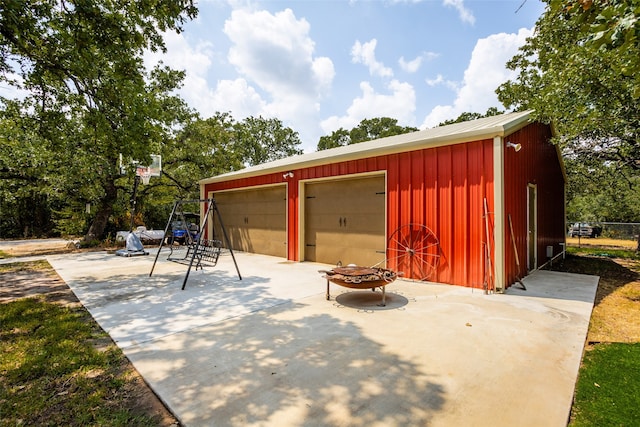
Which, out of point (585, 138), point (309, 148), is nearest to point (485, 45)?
point (585, 138)

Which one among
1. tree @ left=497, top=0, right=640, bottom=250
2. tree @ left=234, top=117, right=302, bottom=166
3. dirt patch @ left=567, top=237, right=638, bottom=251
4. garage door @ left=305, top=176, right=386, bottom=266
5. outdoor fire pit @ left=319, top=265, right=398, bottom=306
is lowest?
dirt patch @ left=567, top=237, right=638, bottom=251

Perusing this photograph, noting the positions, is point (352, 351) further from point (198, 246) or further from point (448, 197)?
point (448, 197)

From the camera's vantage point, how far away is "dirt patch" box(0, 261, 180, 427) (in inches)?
76.5

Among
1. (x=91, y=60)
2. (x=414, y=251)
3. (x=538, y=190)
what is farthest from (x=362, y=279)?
(x=538, y=190)

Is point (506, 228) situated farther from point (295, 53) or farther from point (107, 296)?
point (295, 53)

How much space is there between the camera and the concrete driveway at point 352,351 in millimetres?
1927

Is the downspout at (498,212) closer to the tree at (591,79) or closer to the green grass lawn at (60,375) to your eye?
the tree at (591,79)

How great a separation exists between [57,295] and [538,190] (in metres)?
9.79

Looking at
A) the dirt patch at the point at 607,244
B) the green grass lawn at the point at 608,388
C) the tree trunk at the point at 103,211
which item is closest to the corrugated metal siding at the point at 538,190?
the green grass lawn at the point at 608,388

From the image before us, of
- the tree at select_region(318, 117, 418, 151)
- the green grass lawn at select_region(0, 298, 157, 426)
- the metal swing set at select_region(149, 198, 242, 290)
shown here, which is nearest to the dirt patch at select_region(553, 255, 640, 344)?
the green grass lawn at select_region(0, 298, 157, 426)

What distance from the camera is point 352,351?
9.04 ft

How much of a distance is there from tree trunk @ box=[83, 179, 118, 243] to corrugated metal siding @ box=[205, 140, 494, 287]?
35.7 feet

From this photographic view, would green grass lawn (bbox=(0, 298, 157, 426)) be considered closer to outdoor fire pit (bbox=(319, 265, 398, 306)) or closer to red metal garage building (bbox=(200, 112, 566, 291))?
outdoor fire pit (bbox=(319, 265, 398, 306))

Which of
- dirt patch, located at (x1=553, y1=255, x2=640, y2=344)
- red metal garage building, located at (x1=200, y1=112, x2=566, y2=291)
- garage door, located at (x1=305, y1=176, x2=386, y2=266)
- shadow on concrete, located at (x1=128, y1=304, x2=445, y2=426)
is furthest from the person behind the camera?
garage door, located at (x1=305, y1=176, x2=386, y2=266)
